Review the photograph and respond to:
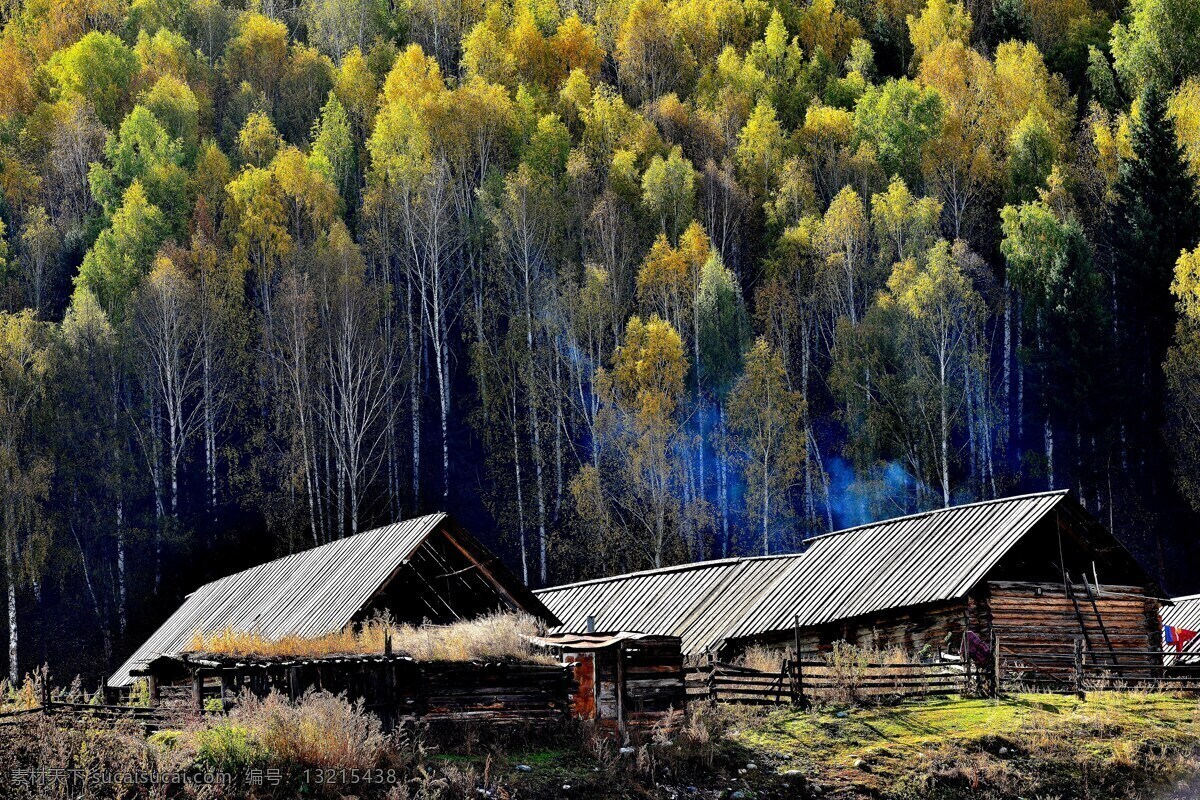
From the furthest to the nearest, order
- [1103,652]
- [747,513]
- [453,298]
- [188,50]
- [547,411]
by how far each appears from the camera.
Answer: [188,50]
[453,298]
[547,411]
[747,513]
[1103,652]

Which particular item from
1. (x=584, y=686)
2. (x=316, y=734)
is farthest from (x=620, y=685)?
(x=316, y=734)

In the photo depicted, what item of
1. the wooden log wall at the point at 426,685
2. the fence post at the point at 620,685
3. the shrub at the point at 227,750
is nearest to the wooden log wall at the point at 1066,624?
the fence post at the point at 620,685

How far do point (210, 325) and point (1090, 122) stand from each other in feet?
145

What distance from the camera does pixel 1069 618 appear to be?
37.4 metres

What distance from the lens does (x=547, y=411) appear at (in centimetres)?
6406

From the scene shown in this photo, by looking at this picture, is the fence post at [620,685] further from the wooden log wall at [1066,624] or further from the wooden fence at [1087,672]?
the wooden log wall at [1066,624]

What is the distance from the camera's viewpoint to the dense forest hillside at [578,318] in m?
58.1

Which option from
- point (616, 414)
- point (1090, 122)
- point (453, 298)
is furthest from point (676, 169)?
point (1090, 122)

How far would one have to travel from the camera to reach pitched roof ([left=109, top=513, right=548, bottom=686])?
3209 centimetres

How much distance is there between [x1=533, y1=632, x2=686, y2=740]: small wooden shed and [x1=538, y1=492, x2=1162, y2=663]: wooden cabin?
342 inches

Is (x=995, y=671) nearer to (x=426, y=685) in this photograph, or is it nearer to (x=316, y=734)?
(x=426, y=685)

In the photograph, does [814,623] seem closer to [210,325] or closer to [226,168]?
[210,325]

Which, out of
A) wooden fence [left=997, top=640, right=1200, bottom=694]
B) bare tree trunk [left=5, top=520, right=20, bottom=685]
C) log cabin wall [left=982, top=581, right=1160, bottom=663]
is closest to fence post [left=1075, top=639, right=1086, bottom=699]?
wooden fence [left=997, top=640, right=1200, bottom=694]

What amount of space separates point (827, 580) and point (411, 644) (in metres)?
14.3
